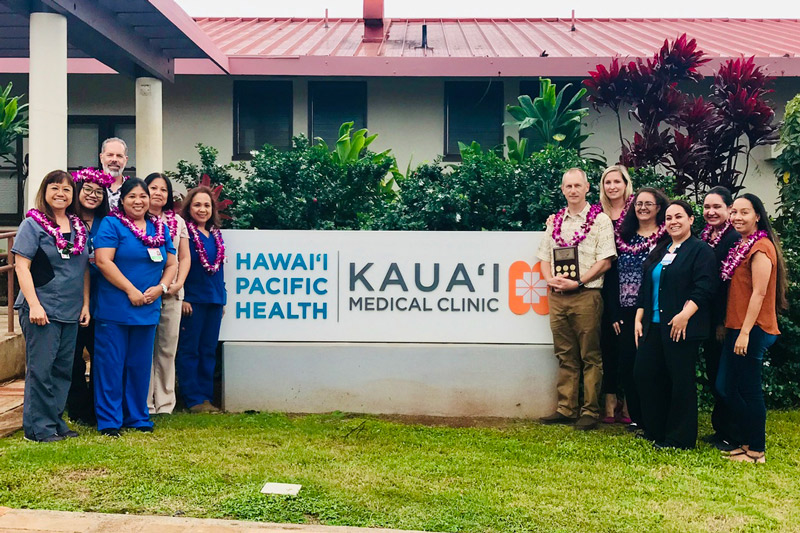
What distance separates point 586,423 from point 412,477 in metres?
Result: 1.86

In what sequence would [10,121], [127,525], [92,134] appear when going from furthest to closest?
[92,134] → [10,121] → [127,525]

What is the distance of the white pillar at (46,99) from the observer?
6.48m

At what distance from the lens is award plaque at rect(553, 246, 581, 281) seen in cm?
585

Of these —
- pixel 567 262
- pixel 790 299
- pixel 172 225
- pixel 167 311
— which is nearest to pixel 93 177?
pixel 172 225

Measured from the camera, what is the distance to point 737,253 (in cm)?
516

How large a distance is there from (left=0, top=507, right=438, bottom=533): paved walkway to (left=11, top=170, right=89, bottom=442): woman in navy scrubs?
1.52 meters

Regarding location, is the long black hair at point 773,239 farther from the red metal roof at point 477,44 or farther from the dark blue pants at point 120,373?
the red metal roof at point 477,44

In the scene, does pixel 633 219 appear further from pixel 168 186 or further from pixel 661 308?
pixel 168 186

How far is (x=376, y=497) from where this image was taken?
420cm

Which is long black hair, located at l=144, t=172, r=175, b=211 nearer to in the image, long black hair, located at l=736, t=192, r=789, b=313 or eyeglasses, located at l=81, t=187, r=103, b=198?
eyeglasses, located at l=81, t=187, r=103, b=198

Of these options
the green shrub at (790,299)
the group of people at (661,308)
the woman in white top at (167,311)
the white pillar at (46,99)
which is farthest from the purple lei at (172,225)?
the green shrub at (790,299)

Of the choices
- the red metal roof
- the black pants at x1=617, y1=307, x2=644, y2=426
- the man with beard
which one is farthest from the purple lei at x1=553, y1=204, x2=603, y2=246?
the red metal roof

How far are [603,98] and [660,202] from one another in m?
3.00

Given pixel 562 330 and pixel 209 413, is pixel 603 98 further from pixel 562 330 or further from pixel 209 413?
pixel 209 413
